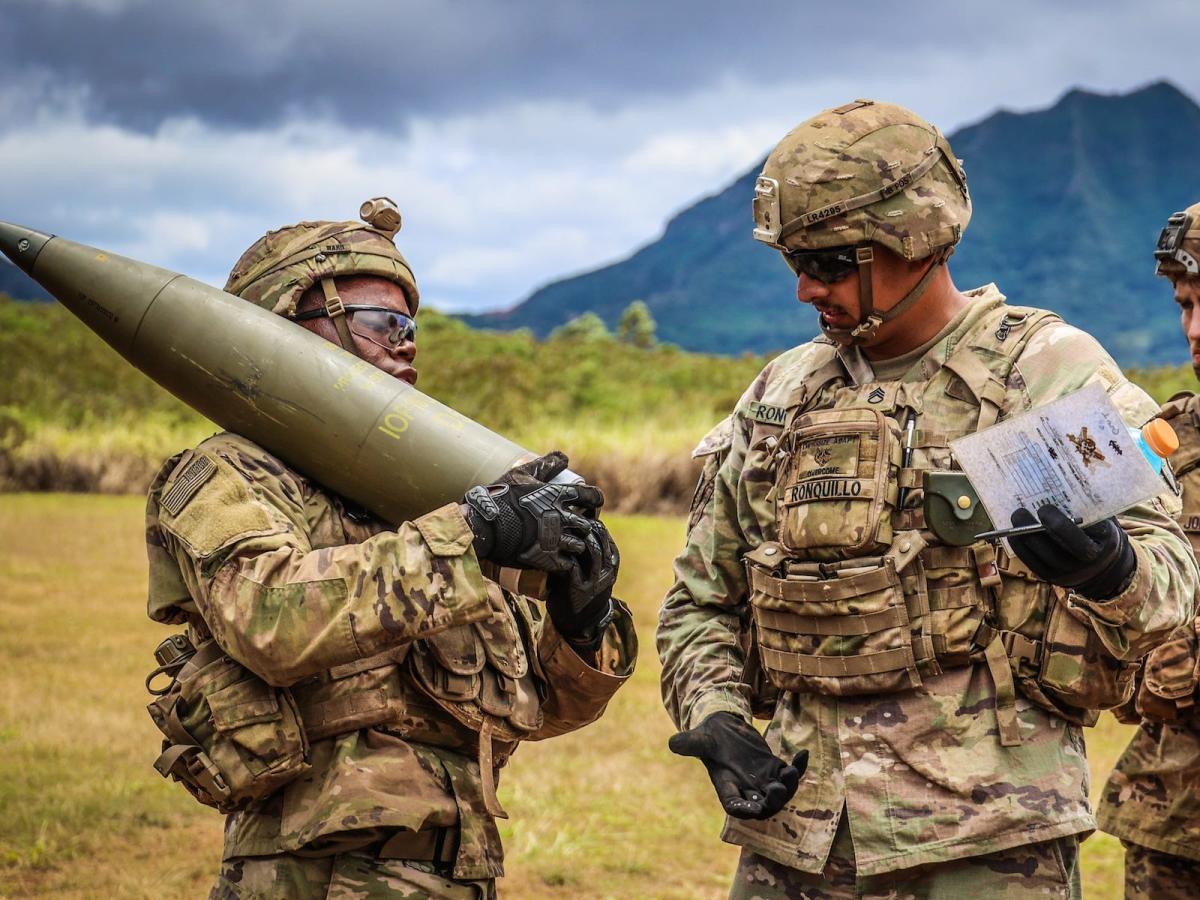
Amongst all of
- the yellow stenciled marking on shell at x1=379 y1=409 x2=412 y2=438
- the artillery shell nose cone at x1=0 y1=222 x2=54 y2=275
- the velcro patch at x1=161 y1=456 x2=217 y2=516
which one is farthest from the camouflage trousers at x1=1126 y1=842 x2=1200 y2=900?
the artillery shell nose cone at x1=0 y1=222 x2=54 y2=275

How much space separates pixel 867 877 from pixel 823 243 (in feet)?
5.02

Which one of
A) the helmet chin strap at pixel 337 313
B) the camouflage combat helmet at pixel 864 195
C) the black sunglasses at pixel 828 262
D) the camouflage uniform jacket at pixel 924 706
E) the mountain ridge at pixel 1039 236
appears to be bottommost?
the camouflage uniform jacket at pixel 924 706

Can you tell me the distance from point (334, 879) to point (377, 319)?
1519 millimetres

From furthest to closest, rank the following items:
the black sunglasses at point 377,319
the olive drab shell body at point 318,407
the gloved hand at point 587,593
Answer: the black sunglasses at point 377,319
the olive drab shell body at point 318,407
the gloved hand at point 587,593

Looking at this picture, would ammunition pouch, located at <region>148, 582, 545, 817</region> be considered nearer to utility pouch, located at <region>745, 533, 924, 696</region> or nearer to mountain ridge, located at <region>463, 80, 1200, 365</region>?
utility pouch, located at <region>745, 533, 924, 696</region>

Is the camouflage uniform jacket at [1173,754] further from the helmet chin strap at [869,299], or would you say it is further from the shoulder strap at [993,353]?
the helmet chin strap at [869,299]

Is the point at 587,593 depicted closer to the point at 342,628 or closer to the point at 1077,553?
the point at 342,628

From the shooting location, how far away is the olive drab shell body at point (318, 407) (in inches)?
146

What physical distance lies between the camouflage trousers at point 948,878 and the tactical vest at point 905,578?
0.28 meters

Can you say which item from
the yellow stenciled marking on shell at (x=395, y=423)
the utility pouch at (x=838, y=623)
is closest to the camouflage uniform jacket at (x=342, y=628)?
the yellow stenciled marking on shell at (x=395, y=423)

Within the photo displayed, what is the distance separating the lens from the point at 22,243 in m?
4.25

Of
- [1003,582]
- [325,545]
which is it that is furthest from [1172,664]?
[325,545]

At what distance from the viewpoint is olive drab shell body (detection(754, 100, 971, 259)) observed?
3422 mm

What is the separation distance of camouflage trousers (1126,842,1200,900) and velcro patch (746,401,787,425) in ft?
6.87
